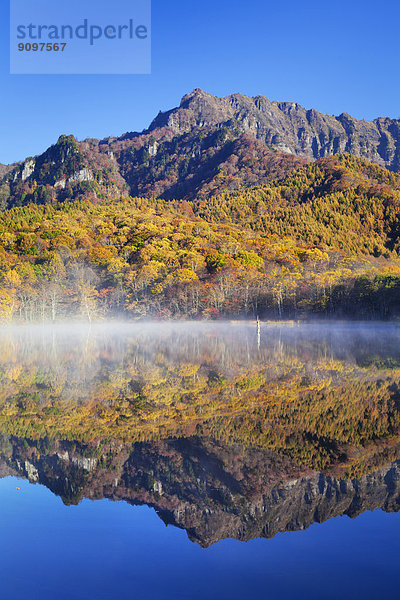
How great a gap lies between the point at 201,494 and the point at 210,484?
0.38 m

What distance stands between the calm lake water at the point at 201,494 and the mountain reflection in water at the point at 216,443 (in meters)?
0.03

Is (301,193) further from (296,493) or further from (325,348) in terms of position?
(296,493)

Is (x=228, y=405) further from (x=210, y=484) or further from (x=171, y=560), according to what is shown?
(x=171, y=560)

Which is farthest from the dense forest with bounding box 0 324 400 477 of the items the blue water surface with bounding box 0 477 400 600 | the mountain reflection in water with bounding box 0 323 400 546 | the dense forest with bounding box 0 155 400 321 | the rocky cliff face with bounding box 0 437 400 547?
the dense forest with bounding box 0 155 400 321

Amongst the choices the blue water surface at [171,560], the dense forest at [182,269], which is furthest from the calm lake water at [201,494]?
the dense forest at [182,269]

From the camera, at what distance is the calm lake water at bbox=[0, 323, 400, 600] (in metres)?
5.02

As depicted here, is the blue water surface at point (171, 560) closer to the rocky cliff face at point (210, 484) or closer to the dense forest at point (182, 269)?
the rocky cliff face at point (210, 484)

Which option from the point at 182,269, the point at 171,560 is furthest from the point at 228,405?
the point at 182,269

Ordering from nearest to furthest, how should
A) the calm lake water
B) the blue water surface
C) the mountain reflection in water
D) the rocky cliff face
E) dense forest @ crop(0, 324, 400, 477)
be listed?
the blue water surface, the calm lake water, the rocky cliff face, the mountain reflection in water, dense forest @ crop(0, 324, 400, 477)

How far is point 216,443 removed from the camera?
9227 millimetres

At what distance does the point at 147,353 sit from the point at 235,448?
19020mm

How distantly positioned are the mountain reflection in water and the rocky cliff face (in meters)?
0.02

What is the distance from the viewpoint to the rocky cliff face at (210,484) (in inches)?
251

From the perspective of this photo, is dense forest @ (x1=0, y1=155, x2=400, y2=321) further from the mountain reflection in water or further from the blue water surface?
the blue water surface
